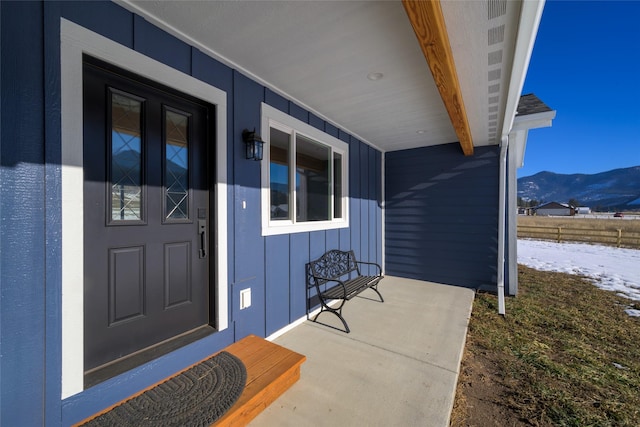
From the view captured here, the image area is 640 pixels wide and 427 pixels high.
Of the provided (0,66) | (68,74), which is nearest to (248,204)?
(68,74)

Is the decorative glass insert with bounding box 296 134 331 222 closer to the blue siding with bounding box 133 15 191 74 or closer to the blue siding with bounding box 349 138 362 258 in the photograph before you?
the blue siding with bounding box 349 138 362 258

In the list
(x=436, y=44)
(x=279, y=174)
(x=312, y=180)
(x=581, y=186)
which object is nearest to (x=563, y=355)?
(x=436, y=44)

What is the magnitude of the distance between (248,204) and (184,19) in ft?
4.50

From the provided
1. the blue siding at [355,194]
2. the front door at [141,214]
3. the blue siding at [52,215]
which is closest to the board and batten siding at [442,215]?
the blue siding at [355,194]

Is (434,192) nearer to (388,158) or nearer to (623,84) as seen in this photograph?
(388,158)

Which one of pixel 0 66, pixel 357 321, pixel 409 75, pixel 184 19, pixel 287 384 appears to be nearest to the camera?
pixel 0 66

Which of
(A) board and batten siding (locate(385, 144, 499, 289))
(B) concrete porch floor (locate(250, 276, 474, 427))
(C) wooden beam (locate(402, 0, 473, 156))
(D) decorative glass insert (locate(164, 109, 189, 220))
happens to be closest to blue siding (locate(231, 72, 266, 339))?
(D) decorative glass insert (locate(164, 109, 189, 220))

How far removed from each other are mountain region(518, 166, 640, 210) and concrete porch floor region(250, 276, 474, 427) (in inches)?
4564

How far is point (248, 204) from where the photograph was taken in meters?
2.33

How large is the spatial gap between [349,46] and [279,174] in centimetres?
140

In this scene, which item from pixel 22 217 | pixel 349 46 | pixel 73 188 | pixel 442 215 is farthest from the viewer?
pixel 442 215

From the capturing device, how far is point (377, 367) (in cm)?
212

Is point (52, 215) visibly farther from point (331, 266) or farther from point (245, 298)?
point (331, 266)

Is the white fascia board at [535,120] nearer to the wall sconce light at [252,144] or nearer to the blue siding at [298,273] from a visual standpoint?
the blue siding at [298,273]
